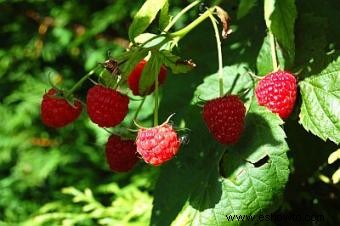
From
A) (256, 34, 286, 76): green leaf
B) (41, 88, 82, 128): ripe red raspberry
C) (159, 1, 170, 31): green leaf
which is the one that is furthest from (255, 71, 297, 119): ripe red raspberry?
(41, 88, 82, 128): ripe red raspberry

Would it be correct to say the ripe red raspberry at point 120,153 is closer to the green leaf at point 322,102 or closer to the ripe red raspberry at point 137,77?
the ripe red raspberry at point 137,77

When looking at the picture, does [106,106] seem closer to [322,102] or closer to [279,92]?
[279,92]

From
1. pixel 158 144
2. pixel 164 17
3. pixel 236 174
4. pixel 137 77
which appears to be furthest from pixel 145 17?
pixel 236 174

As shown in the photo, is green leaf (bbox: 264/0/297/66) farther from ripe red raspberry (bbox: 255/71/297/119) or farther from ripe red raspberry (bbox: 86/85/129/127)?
ripe red raspberry (bbox: 86/85/129/127)

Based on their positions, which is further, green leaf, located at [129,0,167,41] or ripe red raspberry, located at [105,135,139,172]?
ripe red raspberry, located at [105,135,139,172]

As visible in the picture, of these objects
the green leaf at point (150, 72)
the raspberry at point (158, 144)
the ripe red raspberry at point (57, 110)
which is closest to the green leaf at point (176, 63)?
the green leaf at point (150, 72)
